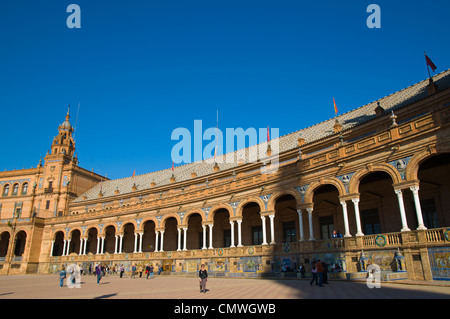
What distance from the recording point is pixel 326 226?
95.2ft

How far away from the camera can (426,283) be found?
603 inches

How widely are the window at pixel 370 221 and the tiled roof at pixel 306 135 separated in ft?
29.5

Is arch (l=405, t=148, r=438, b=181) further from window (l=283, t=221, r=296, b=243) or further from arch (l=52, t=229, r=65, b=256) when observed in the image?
→ arch (l=52, t=229, r=65, b=256)

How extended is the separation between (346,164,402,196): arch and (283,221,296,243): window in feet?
36.0

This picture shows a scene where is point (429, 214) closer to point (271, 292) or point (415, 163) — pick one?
point (415, 163)

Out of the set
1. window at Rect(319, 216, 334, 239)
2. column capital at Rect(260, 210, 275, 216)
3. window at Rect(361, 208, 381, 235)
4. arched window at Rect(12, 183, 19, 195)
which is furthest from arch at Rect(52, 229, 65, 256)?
window at Rect(361, 208, 381, 235)

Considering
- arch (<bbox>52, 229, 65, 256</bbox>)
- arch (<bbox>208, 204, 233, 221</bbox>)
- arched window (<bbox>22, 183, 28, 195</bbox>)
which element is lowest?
arch (<bbox>52, 229, 65, 256</bbox>)

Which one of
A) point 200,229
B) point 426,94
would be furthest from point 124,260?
point 426,94

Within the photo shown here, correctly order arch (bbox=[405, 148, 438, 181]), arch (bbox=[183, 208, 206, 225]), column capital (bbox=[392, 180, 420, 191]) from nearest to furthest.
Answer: arch (bbox=[405, 148, 438, 181]) < column capital (bbox=[392, 180, 420, 191]) < arch (bbox=[183, 208, 206, 225])

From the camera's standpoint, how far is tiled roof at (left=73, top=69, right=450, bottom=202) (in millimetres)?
28984

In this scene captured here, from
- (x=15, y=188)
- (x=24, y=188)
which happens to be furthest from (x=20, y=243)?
(x=15, y=188)

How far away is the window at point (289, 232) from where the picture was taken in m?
31.9
